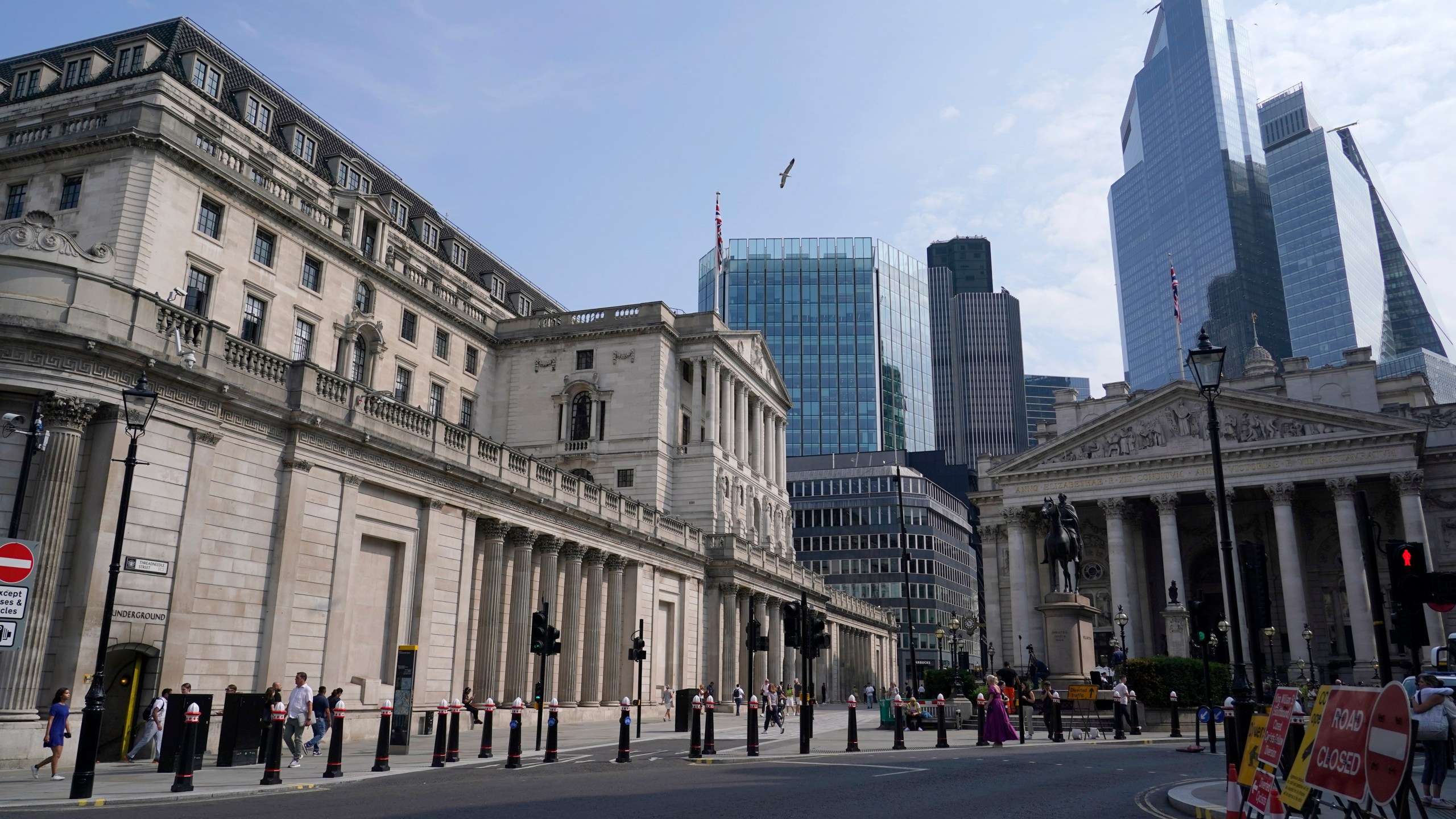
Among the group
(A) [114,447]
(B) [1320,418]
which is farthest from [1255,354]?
(A) [114,447]

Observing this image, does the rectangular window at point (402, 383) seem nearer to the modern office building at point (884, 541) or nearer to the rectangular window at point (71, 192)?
the rectangular window at point (71, 192)

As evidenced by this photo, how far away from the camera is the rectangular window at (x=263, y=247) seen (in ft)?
138

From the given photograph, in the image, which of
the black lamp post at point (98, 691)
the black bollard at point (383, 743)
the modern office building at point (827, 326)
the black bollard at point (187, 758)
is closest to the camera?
the black lamp post at point (98, 691)

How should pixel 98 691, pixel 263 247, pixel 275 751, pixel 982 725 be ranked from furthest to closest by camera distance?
1. pixel 263 247
2. pixel 982 725
3. pixel 275 751
4. pixel 98 691

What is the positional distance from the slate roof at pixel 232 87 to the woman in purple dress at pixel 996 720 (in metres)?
41.9

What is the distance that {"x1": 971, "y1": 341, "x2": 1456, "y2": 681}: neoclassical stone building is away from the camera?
185 ft

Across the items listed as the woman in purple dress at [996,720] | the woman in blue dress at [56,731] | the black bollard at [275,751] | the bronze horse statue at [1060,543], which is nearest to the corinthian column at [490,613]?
the woman in purple dress at [996,720]

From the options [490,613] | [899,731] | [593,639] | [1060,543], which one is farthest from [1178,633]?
[490,613]

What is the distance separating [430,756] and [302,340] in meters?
27.3

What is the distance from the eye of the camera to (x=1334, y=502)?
195 feet

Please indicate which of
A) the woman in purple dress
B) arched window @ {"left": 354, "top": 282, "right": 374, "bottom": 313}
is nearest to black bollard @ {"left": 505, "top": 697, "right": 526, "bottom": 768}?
the woman in purple dress

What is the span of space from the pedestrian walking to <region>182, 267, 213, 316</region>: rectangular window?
72.2 ft

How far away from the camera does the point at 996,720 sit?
90.6 feet

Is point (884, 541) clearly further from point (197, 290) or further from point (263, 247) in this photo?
point (197, 290)
